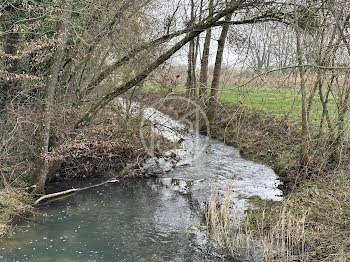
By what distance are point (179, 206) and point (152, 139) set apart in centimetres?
461

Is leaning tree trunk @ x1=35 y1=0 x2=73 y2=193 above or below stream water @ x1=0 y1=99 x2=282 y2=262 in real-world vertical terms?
above

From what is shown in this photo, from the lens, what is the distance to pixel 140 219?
979cm

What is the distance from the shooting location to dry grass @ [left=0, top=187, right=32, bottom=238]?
28.8 ft

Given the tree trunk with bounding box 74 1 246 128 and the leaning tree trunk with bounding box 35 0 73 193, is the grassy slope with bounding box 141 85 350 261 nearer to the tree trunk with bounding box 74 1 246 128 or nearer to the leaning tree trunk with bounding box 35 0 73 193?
the tree trunk with bounding box 74 1 246 128

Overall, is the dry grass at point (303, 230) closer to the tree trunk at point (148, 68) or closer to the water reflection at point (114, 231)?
the water reflection at point (114, 231)

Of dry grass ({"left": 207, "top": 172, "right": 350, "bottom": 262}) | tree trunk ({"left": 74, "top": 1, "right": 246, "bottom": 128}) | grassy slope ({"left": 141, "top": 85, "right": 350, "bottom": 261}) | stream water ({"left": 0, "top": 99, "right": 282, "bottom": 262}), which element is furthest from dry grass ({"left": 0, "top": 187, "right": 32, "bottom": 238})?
grassy slope ({"left": 141, "top": 85, "right": 350, "bottom": 261})

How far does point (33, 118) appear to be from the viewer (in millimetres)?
10672

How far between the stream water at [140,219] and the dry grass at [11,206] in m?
0.32

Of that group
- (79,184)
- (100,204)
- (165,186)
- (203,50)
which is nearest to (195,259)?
(100,204)

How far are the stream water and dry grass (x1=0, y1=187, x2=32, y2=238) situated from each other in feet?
1.05

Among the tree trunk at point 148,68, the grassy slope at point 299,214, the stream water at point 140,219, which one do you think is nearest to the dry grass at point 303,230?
the grassy slope at point 299,214

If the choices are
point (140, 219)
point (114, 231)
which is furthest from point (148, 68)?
point (114, 231)

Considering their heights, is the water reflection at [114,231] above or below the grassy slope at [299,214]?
below

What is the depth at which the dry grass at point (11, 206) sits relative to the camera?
28.8 feet
